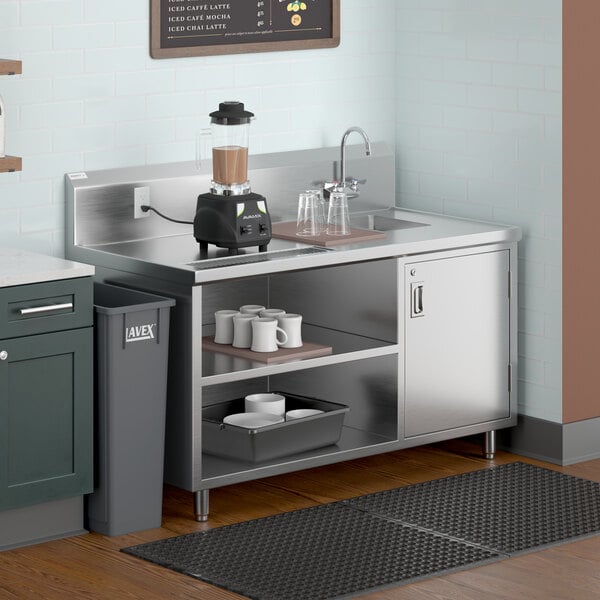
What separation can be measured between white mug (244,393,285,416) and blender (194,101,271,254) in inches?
23.0

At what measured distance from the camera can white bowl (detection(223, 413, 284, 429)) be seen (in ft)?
17.4

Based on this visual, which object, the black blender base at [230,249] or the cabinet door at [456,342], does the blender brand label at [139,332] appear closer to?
the black blender base at [230,249]

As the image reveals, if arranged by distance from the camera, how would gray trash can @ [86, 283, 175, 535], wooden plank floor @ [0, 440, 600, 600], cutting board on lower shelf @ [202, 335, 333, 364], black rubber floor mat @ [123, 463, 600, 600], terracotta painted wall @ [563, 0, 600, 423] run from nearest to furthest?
wooden plank floor @ [0, 440, 600, 600] → black rubber floor mat @ [123, 463, 600, 600] → gray trash can @ [86, 283, 175, 535] → cutting board on lower shelf @ [202, 335, 333, 364] → terracotta painted wall @ [563, 0, 600, 423]

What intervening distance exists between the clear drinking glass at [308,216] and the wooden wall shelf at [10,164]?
1111mm

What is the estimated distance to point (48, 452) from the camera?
4590 millimetres

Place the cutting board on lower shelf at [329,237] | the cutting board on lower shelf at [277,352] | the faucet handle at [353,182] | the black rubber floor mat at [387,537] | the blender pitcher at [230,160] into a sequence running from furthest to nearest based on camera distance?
the faucet handle at [353,182] → the cutting board on lower shelf at [329,237] → the blender pitcher at [230,160] → the cutting board on lower shelf at [277,352] → the black rubber floor mat at [387,537]

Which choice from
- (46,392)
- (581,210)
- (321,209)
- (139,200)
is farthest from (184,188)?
(581,210)

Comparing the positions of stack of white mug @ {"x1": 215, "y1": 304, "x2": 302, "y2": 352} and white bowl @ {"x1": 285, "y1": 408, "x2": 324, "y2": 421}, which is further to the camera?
white bowl @ {"x1": 285, "y1": 408, "x2": 324, "y2": 421}

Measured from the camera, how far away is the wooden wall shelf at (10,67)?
4695 mm

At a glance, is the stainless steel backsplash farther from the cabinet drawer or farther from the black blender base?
the cabinet drawer

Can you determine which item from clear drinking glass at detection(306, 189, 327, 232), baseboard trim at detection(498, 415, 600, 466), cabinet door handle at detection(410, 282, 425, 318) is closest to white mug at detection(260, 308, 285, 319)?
clear drinking glass at detection(306, 189, 327, 232)

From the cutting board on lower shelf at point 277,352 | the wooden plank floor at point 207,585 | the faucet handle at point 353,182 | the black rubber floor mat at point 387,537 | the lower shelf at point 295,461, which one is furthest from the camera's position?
the faucet handle at point 353,182

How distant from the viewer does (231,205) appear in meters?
5.07

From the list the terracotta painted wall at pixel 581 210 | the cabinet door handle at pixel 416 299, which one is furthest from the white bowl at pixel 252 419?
the terracotta painted wall at pixel 581 210
